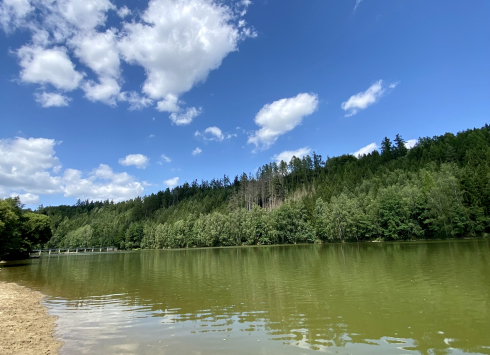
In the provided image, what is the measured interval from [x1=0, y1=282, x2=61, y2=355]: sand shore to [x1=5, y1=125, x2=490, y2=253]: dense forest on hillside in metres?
90.7

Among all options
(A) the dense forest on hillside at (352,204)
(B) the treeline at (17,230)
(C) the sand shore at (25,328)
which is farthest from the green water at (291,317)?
Result: (A) the dense forest on hillside at (352,204)

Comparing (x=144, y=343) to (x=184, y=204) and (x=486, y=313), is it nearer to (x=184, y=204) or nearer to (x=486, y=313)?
(x=486, y=313)

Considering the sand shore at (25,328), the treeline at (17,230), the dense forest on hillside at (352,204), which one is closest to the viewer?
the sand shore at (25,328)

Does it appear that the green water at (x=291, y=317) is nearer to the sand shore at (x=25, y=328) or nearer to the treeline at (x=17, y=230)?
the sand shore at (x=25, y=328)

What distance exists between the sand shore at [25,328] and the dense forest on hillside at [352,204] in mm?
90708

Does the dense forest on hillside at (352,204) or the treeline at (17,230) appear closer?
the treeline at (17,230)

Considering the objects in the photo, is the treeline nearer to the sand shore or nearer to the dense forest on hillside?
the sand shore

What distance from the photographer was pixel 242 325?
509 inches

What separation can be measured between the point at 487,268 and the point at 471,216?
220 ft

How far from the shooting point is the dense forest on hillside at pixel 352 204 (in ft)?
267

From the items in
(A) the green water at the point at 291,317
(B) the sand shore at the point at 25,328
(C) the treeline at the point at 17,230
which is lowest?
(A) the green water at the point at 291,317

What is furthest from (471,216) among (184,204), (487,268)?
(184,204)

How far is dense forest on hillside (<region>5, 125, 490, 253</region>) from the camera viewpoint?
81375 mm

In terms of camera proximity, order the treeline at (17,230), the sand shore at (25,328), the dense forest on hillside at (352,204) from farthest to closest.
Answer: the dense forest on hillside at (352,204)
the treeline at (17,230)
the sand shore at (25,328)
